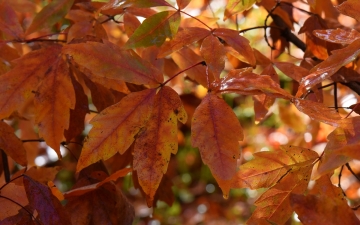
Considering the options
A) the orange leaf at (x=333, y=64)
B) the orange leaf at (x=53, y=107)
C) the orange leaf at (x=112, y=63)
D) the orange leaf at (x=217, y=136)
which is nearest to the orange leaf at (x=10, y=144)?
the orange leaf at (x=53, y=107)

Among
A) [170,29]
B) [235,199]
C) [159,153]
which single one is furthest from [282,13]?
[235,199]

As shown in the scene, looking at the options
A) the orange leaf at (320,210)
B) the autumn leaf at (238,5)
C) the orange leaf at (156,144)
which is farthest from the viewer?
the autumn leaf at (238,5)

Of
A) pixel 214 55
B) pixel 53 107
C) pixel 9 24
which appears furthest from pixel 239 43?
pixel 9 24

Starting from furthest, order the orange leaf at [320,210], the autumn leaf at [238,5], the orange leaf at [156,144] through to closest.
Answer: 1. the autumn leaf at [238,5]
2. the orange leaf at [156,144]
3. the orange leaf at [320,210]

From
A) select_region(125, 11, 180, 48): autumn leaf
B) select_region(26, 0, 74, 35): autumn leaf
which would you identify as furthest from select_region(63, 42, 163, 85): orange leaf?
select_region(26, 0, 74, 35): autumn leaf

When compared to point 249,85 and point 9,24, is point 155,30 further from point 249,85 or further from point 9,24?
point 9,24

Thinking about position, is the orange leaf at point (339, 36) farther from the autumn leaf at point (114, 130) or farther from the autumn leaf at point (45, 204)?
the autumn leaf at point (45, 204)
